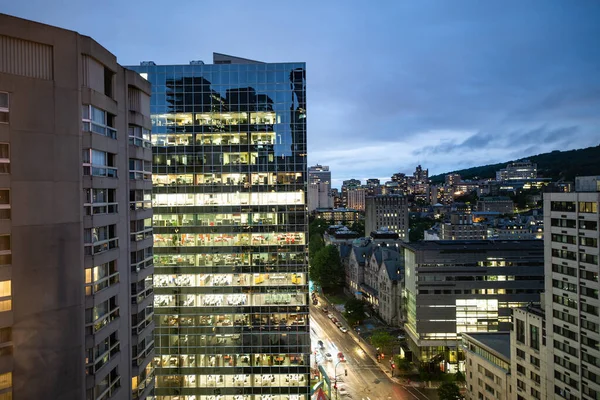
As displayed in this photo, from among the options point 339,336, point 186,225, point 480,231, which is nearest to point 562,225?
point 186,225

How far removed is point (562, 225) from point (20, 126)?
197 ft

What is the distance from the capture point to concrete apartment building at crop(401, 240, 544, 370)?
84562 mm

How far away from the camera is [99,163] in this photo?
80.9 feet

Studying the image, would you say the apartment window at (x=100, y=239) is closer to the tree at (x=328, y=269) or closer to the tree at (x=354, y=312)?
the tree at (x=354, y=312)

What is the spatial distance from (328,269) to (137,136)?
391 ft

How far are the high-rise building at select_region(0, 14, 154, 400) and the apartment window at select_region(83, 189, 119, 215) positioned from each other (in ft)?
0.22

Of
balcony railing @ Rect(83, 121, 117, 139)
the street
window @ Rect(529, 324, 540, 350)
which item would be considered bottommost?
the street

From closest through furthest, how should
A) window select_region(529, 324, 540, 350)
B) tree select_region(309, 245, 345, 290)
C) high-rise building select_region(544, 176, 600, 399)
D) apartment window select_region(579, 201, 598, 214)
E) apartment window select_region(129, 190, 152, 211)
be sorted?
apartment window select_region(129, 190, 152, 211) → high-rise building select_region(544, 176, 600, 399) → apartment window select_region(579, 201, 598, 214) → window select_region(529, 324, 540, 350) → tree select_region(309, 245, 345, 290)

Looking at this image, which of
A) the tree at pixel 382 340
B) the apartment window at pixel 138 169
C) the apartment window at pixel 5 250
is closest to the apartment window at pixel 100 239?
the apartment window at pixel 5 250

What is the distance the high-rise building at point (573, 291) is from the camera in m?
47.8

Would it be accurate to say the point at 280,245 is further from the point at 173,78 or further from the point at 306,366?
the point at 173,78

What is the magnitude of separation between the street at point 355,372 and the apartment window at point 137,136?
61852 mm

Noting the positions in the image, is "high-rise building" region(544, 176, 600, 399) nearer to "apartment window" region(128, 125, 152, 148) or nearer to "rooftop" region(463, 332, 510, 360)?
"rooftop" region(463, 332, 510, 360)

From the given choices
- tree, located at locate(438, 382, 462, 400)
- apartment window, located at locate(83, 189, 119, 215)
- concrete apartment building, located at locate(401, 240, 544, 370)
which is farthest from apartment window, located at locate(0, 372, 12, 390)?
concrete apartment building, located at locate(401, 240, 544, 370)
